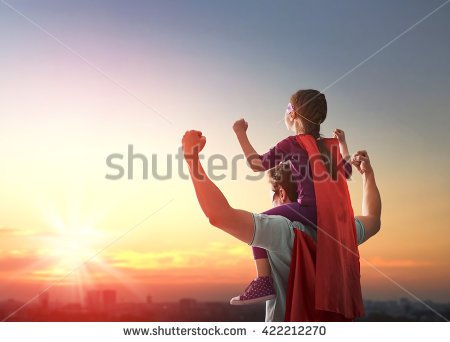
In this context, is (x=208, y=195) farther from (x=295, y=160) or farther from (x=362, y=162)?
(x=362, y=162)

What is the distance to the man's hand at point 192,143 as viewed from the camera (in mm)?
1872

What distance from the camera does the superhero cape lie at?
6.61ft

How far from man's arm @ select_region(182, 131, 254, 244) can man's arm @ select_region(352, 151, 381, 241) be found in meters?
0.65

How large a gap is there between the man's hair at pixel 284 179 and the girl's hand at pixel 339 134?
357 millimetres

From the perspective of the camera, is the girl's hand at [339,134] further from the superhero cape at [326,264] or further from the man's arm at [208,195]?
the man's arm at [208,195]

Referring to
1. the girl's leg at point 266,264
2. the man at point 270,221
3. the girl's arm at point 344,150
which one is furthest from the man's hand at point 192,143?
the girl's arm at point 344,150

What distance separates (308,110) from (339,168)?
0.86ft

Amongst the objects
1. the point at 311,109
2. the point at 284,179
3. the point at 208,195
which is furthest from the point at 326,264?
the point at 311,109

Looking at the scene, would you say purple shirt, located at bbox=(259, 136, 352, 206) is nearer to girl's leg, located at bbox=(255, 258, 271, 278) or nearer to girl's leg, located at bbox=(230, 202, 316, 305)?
girl's leg, located at bbox=(230, 202, 316, 305)

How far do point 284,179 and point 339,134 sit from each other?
42cm

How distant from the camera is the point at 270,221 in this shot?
2.00 metres

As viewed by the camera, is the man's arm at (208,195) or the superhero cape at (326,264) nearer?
the man's arm at (208,195)
